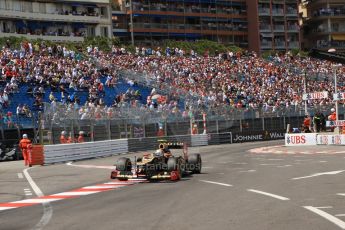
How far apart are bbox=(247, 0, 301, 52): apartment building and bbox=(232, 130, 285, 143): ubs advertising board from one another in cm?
4436

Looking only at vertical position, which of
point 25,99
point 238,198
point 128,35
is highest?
point 128,35

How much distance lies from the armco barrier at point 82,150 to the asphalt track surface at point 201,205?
11829 millimetres

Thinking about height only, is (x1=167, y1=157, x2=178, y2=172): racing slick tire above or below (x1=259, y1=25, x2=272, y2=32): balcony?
below

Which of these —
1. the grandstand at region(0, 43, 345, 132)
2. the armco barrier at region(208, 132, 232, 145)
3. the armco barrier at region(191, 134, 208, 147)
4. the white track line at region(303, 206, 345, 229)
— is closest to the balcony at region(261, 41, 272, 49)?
the grandstand at region(0, 43, 345, 132)

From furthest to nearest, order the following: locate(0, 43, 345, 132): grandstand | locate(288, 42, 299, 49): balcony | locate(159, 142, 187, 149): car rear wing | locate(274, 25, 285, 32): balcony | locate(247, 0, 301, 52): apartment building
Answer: locate(288, 42, 299, 49): balcony → locate(274, 25, 285, 32): balcony → locate(247, 0, 301, 52): apartment building → locate(0, 43, 345, 132): grandstand → locate(159, 142, 187, 149): car rear wing

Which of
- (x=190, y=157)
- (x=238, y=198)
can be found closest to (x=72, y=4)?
(x=190, y=157)

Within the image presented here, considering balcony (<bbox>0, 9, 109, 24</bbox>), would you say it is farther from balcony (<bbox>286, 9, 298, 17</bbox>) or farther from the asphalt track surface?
the asphalt track surface

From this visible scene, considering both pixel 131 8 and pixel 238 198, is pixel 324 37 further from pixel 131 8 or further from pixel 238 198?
pixel 238 198

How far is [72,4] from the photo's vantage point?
220 feet

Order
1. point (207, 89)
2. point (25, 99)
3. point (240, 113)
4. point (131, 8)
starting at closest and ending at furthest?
point (25, 99)
point (240, 113)
point (207, 89)
point (131, 8)

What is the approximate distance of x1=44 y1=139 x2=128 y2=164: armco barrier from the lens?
1192 inches

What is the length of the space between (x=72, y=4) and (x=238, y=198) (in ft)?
188

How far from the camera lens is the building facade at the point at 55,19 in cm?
6097

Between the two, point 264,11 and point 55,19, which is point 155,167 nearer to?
point 55,19
